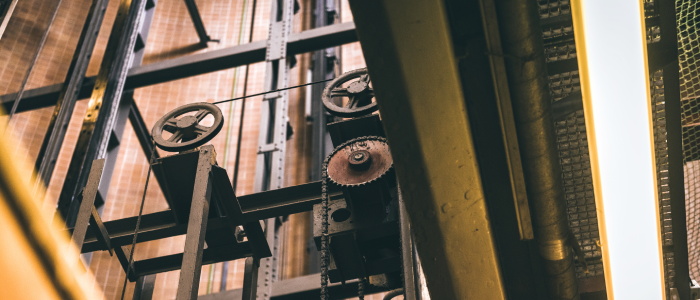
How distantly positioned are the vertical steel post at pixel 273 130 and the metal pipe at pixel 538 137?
4781mm

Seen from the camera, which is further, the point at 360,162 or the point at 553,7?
the point at 360,162

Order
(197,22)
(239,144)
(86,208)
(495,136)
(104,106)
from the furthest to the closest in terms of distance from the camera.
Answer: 1. (197,22)
2. (239,144)
3. (104,106)
4. (86,208)
5. (495,136)

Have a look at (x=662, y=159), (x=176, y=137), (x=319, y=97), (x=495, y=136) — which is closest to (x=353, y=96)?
(x=176, y=137)

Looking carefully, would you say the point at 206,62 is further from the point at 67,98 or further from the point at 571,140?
the point at 571,140

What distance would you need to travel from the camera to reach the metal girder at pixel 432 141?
8.43 feet

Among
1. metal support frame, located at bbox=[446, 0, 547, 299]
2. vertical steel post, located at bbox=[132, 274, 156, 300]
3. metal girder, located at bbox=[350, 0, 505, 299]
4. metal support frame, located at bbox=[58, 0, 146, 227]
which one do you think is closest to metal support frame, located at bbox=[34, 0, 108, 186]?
metal support frame, located at bbox=[58, 0, 146, 227]

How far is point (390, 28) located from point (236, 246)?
3474 millimetres

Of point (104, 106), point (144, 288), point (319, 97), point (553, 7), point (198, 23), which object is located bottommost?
point (144, 288)

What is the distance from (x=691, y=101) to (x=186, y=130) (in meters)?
4.16

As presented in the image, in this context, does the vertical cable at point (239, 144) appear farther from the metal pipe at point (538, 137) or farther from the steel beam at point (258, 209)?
the metal pipe at point (538, 137)

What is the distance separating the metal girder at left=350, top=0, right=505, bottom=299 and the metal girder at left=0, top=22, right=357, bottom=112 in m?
6.97

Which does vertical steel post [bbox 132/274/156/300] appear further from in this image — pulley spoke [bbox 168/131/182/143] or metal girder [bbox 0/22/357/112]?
metal girder [bbox 0/22/357/112]

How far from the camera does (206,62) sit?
10.1m

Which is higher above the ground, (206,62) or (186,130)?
(206,62)
